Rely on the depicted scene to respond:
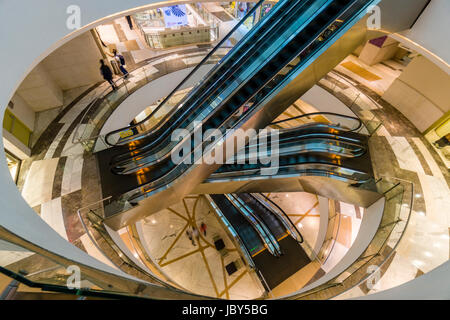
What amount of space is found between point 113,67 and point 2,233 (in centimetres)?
882

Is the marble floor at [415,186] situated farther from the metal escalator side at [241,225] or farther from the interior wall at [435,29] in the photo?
the metal escalator side at [241,225]

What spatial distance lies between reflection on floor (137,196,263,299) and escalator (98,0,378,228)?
167 inches

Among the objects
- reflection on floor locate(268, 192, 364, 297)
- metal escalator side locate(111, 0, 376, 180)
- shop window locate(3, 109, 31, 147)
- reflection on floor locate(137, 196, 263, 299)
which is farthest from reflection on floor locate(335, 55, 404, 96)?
shop window locate(3, 109, 31, 147)

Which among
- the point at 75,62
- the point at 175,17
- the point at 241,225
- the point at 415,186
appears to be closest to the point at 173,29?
the point at 175,17

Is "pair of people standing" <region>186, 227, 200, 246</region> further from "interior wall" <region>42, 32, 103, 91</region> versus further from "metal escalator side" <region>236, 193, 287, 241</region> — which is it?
"interior wall" <region>42, 32, 103, 91</region>

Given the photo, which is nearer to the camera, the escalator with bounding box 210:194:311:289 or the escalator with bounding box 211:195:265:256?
the escalator with bounding box 210:194:311:289

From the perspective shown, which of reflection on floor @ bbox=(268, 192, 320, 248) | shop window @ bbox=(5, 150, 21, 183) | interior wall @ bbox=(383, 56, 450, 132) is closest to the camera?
shop window @ bbox=(5, 150, 21, 183)

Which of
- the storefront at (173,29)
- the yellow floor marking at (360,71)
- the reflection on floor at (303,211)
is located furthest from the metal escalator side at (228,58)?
the reflection on floor at (303,211)

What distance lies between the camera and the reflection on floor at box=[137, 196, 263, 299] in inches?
321

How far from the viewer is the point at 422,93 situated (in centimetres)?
722

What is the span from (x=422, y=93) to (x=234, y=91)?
7439mm

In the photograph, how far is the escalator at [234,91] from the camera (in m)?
3.84

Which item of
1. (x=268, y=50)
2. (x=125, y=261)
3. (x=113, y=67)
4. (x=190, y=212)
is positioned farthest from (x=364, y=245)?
(x=113, y=67)
